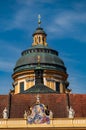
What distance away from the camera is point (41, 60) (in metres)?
77.0

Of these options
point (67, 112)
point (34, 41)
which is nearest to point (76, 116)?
point (67, 112)

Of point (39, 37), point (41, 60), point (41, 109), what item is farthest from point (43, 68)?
point (41, 109)

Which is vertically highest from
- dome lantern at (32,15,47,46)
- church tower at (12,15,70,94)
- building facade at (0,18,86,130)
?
dome lantern at (32,15,47,46)

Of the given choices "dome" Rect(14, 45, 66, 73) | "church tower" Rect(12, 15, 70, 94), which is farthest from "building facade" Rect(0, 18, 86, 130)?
"dome" Rect(14, 45, 66, 73)

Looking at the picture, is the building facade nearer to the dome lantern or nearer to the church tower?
the church tower

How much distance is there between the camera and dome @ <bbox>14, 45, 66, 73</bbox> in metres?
76.4

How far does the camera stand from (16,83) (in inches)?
3029

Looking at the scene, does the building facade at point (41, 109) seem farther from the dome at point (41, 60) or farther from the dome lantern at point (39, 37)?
the dome lantern at point (39, 37)

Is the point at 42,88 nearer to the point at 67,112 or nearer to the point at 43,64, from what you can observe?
the point at 67,112

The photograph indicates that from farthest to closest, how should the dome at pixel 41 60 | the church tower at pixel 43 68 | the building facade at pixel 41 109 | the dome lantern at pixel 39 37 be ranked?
1. the dome lantern at pixel 39 37
2. the dome at pixel 41 60
3. the church tower at pixel 43 68
4. the building facade at pixel 41 109

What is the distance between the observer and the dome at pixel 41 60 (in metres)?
76.4

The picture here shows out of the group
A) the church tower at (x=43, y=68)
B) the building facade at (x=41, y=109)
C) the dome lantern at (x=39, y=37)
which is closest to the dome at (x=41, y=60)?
the church tower at (x=43, y=68)

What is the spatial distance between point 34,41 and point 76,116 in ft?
114

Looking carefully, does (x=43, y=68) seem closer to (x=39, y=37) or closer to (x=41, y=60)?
(x=41, y=60)
